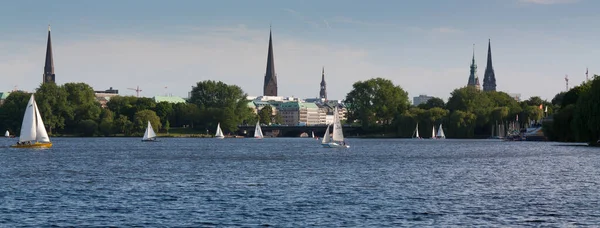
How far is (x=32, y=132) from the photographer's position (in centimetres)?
11394

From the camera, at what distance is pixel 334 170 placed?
2849 inches

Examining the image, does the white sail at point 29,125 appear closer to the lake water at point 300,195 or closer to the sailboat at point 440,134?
the lake water at point 300,195

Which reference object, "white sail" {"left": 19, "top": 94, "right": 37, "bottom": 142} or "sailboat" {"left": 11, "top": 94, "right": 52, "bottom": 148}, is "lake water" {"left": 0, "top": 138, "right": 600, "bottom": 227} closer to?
"white sail" {"left": 19, "top": 94, "right": 37, "bottom": 142}

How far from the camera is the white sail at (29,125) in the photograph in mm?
109750

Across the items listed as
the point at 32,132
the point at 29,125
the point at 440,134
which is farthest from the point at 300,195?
the point at 440,134

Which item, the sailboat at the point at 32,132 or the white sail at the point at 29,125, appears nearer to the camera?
the white sail at the point at 29,125

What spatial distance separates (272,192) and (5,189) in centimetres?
1437

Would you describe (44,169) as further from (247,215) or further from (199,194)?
(247,215)

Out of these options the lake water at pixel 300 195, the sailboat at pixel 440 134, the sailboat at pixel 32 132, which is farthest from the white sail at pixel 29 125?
the sailboat at pixel 440 134

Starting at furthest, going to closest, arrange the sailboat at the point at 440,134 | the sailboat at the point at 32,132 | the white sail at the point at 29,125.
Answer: the sailboat at the point at 440,134
the sailboat at the point at 32,132
the white sail at the point at 29,125

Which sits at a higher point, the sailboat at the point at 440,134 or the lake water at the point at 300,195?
the sailboat at the point at 440,134

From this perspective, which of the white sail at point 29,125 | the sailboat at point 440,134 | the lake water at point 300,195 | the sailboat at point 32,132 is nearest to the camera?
the lake water at point 300,195

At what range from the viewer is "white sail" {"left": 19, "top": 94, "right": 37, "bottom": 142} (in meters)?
110

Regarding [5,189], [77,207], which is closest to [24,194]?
[5,189]
